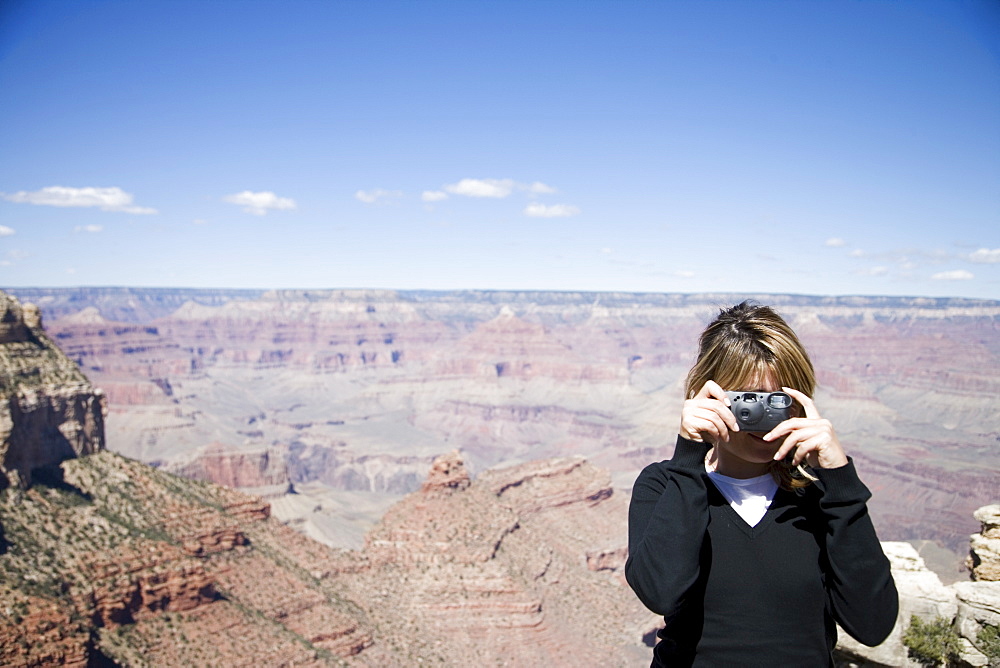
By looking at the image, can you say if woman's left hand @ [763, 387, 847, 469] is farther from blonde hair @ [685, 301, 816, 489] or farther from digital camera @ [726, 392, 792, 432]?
blonde hair @ [685, 301, 816, 489]

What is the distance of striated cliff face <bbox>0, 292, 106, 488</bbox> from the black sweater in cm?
3503

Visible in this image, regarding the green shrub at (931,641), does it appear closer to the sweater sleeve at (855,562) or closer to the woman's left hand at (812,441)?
the sweater sleeve at (855,562)

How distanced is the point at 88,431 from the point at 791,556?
4201 cm

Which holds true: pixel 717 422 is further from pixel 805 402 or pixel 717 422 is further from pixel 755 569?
pixel 755 569

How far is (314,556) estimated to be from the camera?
3816cm

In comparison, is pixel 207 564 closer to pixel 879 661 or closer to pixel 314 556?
pixel 314 556

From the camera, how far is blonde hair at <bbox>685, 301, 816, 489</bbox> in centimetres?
321

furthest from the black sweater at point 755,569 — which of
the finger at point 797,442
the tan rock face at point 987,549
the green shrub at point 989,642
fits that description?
the tan rock face at point 987,549

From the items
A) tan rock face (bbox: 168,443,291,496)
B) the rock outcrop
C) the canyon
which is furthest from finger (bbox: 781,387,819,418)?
tan rock face (bbox: 168,443,291,496)

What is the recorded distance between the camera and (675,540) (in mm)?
2988

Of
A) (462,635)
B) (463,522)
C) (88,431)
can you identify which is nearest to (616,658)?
(462,635)

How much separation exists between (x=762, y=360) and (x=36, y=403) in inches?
1523

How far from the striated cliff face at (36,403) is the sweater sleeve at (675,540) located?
115 feet

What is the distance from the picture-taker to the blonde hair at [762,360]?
321 centimetres
